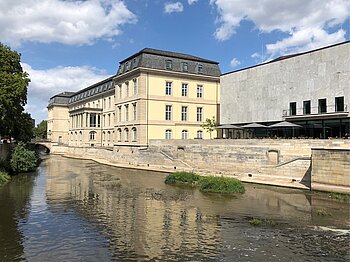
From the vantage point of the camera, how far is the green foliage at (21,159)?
35656 millimetres

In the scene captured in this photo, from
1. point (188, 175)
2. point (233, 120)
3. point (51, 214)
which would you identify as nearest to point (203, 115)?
point (233, 120)

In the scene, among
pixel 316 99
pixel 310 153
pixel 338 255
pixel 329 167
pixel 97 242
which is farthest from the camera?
pixel 316 99

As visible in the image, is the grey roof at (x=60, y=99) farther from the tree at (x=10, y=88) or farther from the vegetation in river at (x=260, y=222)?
the vegetation in river at (x=260, y=222)

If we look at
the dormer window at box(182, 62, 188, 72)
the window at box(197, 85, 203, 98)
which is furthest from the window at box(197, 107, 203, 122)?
the dormer window at box(182, 62, 188, 72)

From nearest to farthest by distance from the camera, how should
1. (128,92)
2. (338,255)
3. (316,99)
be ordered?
1. (338,255)
2. (316,99)
3. (128,92)

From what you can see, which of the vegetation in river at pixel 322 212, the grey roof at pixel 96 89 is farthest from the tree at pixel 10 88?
the grey roof at pixel 96 89

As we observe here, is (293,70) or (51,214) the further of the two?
(293,70)

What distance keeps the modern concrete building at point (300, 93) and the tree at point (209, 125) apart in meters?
3.39

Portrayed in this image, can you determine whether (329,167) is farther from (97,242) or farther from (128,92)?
(128,92)

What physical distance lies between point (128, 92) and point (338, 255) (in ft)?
142

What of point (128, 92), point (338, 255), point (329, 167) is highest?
point (128, 92)

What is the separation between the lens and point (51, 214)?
18562mm

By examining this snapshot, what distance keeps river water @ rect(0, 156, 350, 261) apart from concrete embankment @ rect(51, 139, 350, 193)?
232 centimetres

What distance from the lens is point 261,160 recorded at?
3256 centimetres
